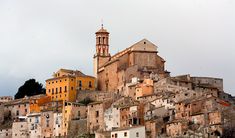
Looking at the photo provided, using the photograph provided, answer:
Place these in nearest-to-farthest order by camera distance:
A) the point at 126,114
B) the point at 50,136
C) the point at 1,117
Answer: the point at 126,114 < the point at 50,136 < the point at 1,117

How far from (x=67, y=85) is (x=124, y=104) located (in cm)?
1174

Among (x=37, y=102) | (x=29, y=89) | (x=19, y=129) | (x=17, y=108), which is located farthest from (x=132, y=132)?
(x=29, y=89)

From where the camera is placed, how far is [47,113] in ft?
284

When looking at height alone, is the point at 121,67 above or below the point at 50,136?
above

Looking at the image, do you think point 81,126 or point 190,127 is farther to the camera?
point 81,126

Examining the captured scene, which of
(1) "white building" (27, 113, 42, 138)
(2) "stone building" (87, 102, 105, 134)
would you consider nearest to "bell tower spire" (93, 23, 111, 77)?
(1) "white building" (27, 113, 42, 138)

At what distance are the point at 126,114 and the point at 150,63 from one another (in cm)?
1264

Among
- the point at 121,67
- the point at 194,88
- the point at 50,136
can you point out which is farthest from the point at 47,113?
the point at 194,88

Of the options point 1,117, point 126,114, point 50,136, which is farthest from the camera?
point 1,117

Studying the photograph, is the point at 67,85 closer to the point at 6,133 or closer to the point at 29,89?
the point at 6,133

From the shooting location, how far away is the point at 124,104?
80188mm

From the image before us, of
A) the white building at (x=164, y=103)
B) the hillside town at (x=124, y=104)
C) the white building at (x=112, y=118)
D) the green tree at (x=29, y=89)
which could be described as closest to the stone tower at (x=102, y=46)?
the hillside town at (x=124, y=104)

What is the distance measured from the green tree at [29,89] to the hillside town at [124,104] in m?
1.77

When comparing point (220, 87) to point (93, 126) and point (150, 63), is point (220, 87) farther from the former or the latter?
point (93, 126)
